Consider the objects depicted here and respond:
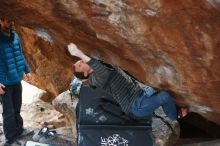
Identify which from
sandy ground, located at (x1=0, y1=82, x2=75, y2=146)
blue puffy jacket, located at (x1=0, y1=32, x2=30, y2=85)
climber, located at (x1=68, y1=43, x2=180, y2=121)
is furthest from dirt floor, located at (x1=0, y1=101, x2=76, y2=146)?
climber, located at (x1=68, y1=43, x2=180, y2=121)

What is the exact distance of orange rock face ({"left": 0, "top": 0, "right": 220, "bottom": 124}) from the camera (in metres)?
3.83

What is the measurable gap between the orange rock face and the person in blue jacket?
0.30 metres

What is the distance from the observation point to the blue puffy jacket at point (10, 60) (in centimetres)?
554

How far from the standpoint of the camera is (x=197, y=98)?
4684mm

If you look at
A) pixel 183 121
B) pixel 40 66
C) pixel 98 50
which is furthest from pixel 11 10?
pixel 183 121

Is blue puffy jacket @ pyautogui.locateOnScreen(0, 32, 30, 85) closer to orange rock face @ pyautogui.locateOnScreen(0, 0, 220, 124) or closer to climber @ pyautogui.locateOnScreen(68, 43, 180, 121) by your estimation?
orange rock face @ pyautogui.locateOnScreen(0, 0, 220, 124)

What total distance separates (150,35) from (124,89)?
3.19 feet

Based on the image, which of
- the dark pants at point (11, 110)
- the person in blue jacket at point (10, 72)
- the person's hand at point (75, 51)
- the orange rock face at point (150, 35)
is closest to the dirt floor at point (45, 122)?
the dark pants at point (11, 110)

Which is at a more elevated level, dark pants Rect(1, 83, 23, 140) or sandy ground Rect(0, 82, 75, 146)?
dark pants Rect(1, 83, 23, 140)

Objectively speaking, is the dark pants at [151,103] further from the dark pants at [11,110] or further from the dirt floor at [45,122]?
the dark pants at [11,110]

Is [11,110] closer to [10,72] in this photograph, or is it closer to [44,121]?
[10,72]

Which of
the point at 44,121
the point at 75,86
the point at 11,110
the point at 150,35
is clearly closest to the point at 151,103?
the point at 150,35

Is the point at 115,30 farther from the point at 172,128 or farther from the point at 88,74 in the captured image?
the point at 172,128

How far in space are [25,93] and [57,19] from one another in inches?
231
